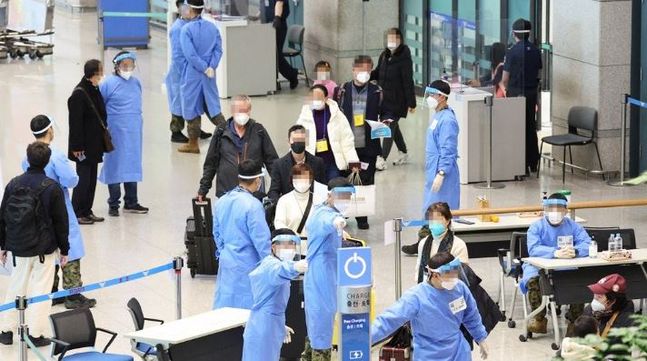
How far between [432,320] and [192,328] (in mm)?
1753

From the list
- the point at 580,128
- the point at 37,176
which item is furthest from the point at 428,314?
the point at 580,128

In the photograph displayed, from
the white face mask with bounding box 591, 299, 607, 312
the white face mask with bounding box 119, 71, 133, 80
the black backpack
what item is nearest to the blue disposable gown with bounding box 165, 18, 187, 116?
the white face mask with bounding box 119, 71, 133, 80

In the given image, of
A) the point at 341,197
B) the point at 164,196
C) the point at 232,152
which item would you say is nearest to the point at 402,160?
the point at 164,196

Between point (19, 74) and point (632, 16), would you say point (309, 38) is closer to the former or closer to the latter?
point (19, 74)

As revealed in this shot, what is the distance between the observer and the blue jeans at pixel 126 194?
1791 centimetres

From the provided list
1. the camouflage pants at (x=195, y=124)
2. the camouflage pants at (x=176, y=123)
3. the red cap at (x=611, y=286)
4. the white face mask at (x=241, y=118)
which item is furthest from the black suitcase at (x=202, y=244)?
the camouflage pants at (x=176, y=123)

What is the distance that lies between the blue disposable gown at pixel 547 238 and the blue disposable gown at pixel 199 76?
7821 millimetres

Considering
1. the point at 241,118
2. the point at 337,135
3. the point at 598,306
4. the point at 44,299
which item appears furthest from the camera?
the point at 337,135

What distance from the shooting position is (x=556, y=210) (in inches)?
552

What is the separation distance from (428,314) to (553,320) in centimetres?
255

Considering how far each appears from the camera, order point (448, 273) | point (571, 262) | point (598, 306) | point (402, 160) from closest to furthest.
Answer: point (448, 273) < point (598, 306) < point (571, 262) < point (402, 160)

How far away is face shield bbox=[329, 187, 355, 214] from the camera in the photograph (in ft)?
41.0

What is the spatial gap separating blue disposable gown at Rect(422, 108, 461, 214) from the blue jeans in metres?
3.62

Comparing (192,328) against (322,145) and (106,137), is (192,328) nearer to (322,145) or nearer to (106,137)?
(322,145)
